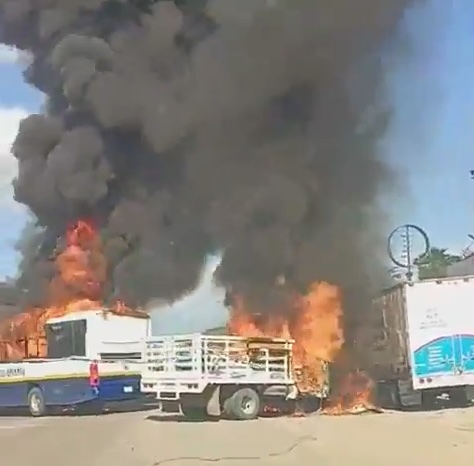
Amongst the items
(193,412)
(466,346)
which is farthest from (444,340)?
(193,412)

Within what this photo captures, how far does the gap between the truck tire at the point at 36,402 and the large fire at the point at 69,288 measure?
11.7 feet

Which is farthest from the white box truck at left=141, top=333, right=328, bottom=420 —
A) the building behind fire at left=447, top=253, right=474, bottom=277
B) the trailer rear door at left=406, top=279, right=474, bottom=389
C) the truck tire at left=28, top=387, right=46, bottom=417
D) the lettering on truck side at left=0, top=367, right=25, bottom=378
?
the building behind fire at left=447, top=253, right=474, bottom=277

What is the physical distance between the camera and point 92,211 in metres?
28.2

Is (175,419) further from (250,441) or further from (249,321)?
(249,321)

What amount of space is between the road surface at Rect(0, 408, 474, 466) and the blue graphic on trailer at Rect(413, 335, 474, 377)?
1.30 m

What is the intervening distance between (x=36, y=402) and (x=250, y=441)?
28.1 ft

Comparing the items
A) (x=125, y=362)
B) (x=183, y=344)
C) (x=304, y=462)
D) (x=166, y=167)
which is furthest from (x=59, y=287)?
(x=304, y=462)

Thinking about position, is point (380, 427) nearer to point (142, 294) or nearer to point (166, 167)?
point (142, 294)

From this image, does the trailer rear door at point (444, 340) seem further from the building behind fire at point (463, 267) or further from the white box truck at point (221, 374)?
the building behind fire at point (463, 267)

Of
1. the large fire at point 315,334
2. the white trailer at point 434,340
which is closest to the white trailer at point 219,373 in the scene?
the large fire at point 315,334

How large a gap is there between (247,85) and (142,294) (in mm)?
6407

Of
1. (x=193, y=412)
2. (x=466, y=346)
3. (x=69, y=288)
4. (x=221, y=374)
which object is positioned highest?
(x=69, y=288)

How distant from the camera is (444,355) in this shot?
18906 mm

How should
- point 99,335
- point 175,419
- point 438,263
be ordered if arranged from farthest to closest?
point 438,263 → point 99,335 → point 175,419
